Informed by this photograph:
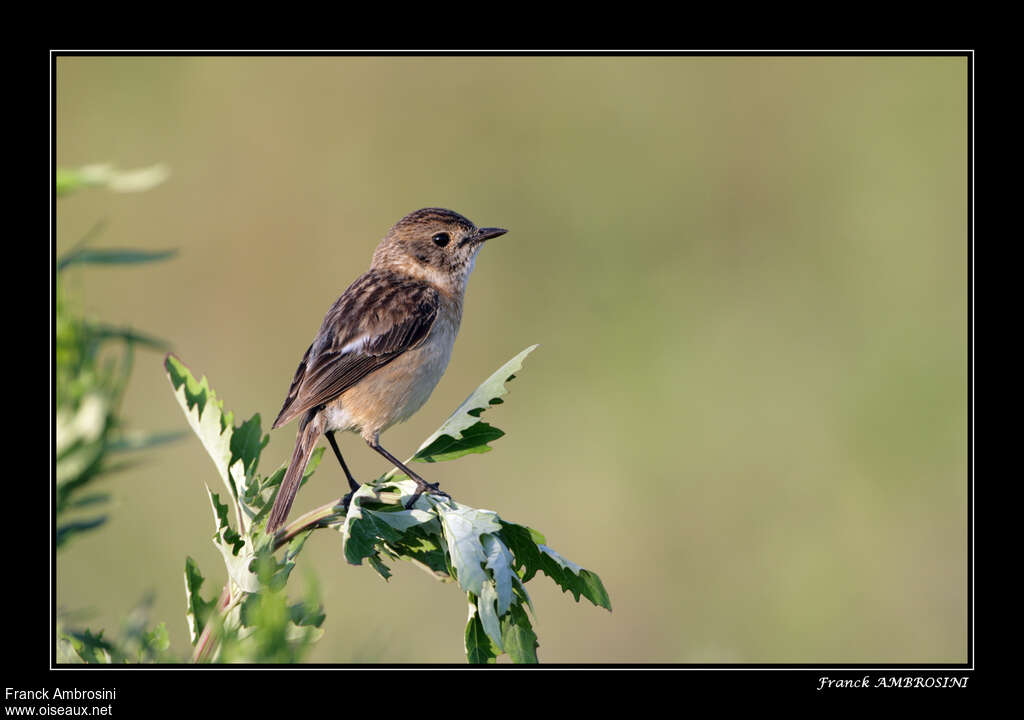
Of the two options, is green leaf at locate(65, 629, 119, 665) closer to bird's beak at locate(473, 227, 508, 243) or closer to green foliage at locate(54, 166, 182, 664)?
green foliage at locate(54, 166, 182, 664)

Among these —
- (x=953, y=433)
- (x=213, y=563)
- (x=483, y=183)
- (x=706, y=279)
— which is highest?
(x=483, y=183)

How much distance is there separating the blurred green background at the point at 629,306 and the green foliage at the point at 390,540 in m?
5.17

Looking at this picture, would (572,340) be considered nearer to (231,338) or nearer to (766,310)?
(766,310)

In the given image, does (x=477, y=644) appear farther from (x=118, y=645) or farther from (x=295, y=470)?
(x=295, y=470)

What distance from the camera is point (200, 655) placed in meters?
2.16

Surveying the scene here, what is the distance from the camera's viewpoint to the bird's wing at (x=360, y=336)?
189 inches

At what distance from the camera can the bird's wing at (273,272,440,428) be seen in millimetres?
4809

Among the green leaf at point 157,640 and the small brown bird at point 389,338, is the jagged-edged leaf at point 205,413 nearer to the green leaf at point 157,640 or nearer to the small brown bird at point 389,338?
the green leaf at point 157,640

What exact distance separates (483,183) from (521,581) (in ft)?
31.5

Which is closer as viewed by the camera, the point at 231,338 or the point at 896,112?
the point at 231,338
